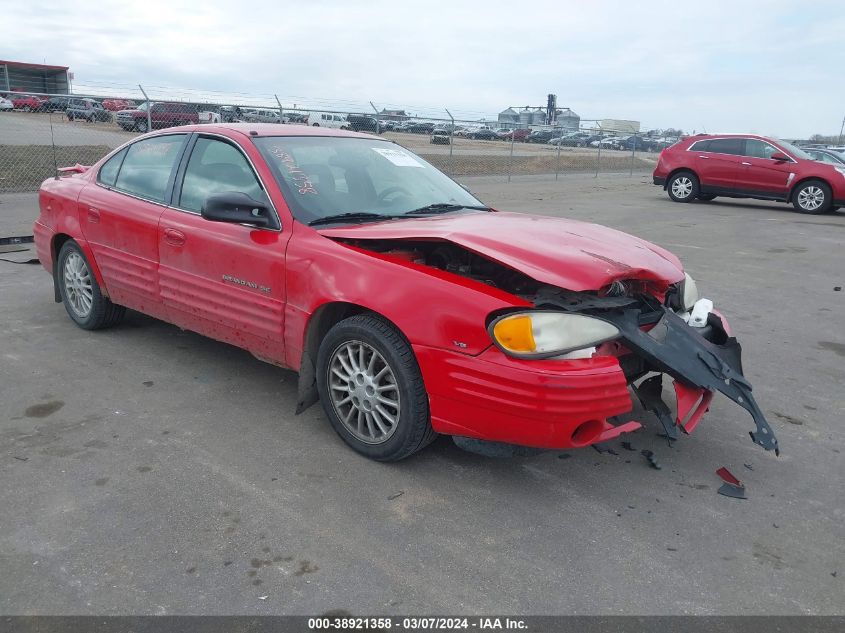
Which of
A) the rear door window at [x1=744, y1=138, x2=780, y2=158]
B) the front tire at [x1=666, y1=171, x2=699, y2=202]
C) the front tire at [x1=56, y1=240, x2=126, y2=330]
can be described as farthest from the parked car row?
the rear door window at [x1=744, y1=138, x2=780, y2=158]

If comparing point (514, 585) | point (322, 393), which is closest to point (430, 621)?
point (514, 585)

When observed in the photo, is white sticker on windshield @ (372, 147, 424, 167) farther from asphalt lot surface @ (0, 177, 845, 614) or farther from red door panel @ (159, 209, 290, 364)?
asphalt lot surface @ (0, 177, 845, 614)

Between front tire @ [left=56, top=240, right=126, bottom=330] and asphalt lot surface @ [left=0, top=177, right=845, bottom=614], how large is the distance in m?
0.40

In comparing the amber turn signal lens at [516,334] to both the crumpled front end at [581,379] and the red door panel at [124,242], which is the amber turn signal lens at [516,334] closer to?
the crumpled front end at [581,379]

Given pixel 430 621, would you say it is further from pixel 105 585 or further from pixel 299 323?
pixel 299 323

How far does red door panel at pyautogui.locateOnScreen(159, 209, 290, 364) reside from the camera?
380 cm

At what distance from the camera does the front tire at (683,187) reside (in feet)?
55.5

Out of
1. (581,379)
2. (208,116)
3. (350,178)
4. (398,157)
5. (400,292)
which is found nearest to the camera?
(581,379)

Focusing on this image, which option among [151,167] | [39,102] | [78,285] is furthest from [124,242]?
[39,102]

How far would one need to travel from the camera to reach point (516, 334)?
9.74 ft

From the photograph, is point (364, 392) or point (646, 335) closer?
point (646, 335)

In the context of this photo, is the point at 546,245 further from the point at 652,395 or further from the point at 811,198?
the point at 811,198

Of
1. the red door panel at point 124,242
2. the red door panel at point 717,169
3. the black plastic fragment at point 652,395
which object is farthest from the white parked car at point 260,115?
the black plastic fragment at point 652,395

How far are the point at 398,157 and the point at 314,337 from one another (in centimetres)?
158
